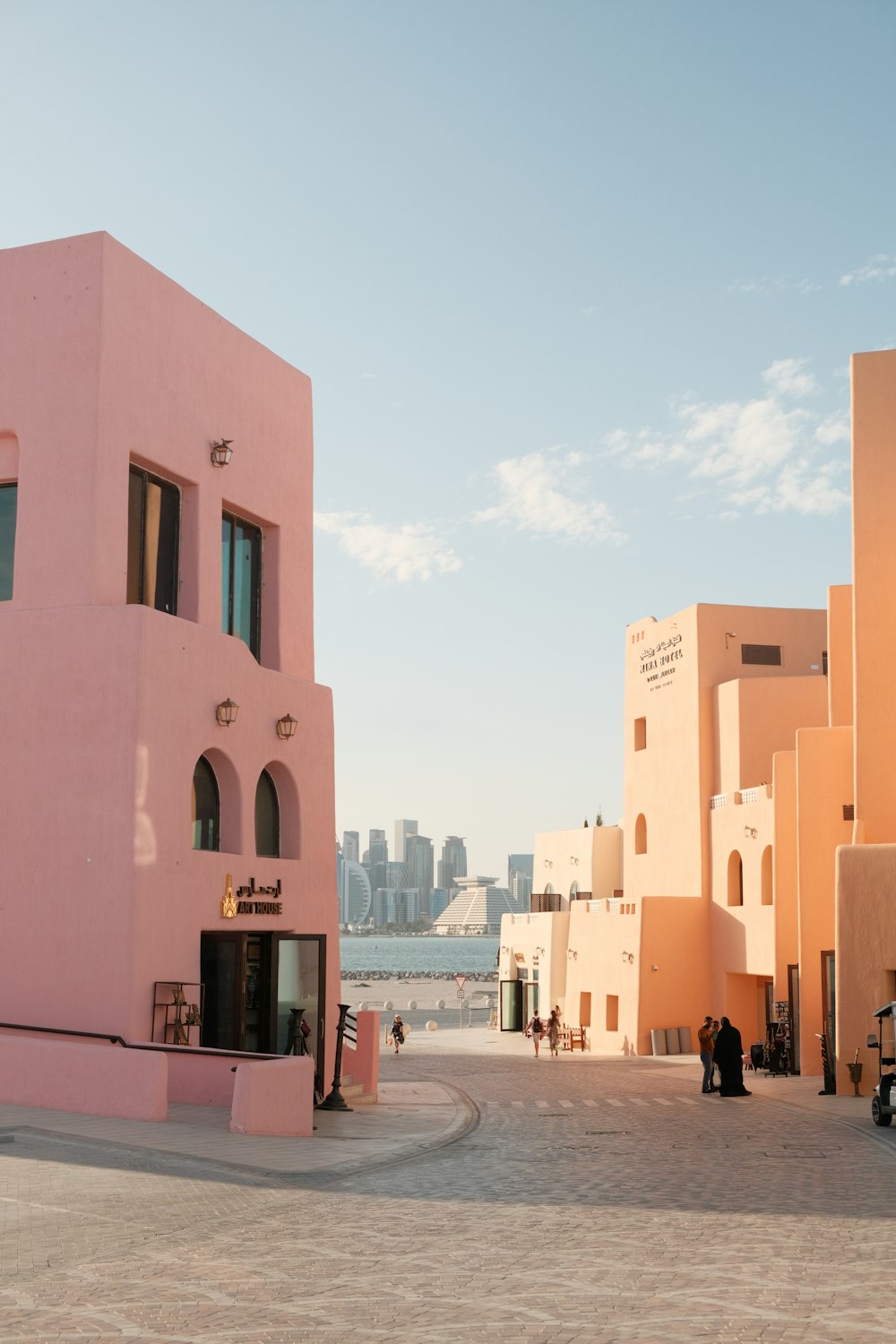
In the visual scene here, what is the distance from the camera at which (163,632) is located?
61.5ft

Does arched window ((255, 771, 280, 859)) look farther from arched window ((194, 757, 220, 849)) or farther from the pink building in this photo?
arched window ((194, 757, 220, 849))

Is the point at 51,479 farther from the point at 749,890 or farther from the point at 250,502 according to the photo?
the point at 749,890

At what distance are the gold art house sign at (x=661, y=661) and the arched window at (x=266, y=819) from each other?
2144 cm

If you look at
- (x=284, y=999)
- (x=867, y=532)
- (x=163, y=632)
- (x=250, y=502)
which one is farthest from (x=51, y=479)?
(x=867, y=532)

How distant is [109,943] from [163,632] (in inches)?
155

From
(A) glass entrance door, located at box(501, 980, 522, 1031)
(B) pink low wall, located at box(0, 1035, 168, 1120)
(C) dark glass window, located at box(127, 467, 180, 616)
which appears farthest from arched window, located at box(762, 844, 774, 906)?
(B) pink low wall, located at box(0, 1035, 168, 1120)

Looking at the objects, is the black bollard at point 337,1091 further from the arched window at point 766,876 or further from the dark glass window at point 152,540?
the arched window at point 766,876

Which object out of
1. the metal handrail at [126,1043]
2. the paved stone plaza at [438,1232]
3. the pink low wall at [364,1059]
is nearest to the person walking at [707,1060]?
the pink low wall at [364,1059]

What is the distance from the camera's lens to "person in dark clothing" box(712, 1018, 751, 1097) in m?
25.1

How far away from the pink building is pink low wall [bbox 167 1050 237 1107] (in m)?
0.09

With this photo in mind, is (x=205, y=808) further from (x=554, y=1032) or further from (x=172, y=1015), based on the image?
(x=554, y=1032)

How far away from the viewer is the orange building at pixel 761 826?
2722 centimetres

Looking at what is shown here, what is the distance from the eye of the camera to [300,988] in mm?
21234

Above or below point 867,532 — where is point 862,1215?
below
